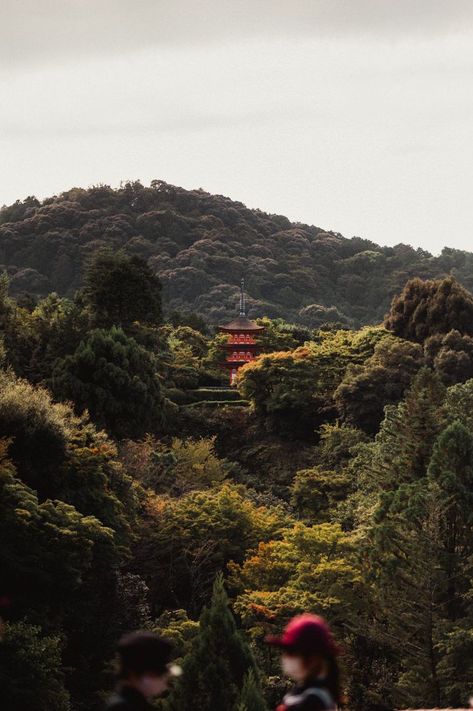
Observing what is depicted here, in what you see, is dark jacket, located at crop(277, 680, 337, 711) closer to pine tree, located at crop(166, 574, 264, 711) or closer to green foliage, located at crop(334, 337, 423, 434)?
pine tree, located at crop(166, 574, 264, 711)

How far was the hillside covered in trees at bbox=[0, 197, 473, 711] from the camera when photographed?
2267cm

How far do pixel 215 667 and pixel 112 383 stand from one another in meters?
17.8

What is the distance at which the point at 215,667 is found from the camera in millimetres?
21594

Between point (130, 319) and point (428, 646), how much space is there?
2690 cm

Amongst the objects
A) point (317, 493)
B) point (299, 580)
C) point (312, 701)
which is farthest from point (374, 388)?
point (312, 701)

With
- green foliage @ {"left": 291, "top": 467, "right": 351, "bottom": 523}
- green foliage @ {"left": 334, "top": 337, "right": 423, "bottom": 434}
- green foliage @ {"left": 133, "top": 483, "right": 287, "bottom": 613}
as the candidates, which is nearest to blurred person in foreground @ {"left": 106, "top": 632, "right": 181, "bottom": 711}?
green foliage @ {"left": 133, "top": 483, "right": 287, "bottom": 613}

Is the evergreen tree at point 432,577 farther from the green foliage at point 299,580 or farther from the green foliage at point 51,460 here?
the green foliage at point 51,460

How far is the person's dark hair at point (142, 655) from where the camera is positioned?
4.32 m

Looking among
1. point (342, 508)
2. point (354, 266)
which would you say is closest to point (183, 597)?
point (342, 508)

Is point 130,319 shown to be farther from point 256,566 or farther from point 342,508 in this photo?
point 256,566

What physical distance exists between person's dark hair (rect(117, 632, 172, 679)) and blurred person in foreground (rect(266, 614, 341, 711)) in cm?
50

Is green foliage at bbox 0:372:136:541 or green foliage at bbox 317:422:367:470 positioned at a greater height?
green foliage at bbox 0:372:136:541

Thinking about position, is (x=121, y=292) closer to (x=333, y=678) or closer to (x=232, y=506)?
(x=232, y=506)

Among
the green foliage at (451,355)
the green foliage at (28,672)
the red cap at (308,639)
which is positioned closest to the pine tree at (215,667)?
the green foliage at (28,672)
